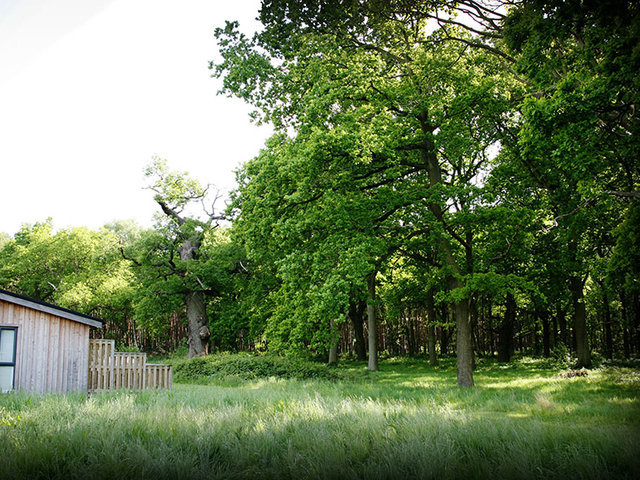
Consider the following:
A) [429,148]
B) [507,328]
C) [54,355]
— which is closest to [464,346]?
[429,148]

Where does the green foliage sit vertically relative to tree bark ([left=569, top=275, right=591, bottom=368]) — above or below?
below

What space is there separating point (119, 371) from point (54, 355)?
2.30 metres

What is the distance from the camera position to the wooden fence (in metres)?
16.5

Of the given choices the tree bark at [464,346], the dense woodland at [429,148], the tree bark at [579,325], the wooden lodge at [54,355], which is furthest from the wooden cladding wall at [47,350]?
the tree bark at [579,325]

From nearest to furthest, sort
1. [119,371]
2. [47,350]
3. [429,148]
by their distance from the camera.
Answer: [47,350] → [119,371] → [429,148]

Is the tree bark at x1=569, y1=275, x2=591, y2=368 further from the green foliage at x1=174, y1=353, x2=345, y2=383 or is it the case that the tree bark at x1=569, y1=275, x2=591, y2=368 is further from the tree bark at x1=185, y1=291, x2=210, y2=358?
the tree bark at x1=185, y1=291, x2=210, y2=358

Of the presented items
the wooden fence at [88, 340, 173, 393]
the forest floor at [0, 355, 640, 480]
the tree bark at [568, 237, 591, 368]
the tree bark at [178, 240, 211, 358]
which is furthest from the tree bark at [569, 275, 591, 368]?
the tree bark at [178, 240, 211, 358]

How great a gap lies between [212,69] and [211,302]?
2565cm

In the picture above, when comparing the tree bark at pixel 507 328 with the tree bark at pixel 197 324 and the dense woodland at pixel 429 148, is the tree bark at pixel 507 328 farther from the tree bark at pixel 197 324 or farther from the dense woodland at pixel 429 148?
the tree bark at pixel 197 324

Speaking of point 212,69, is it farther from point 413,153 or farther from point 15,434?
point 15,434

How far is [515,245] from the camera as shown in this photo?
59.8ft

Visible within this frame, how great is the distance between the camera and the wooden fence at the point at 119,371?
54.2 ft

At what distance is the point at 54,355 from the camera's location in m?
15.6

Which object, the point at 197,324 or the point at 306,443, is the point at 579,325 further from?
the point at 197,324
